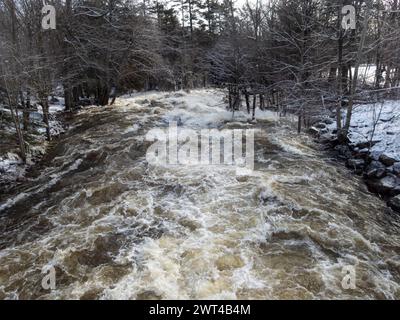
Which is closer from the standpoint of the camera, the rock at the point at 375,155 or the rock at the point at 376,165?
the rock at the point at 376,165

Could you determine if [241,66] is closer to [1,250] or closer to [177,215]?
[177,215]

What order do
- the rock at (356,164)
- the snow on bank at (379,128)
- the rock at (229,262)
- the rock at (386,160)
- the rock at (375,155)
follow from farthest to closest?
the snow on bank at (379,128)
the rock at (375,155)
the rock at (356,164)
the rock at (386,160)
the rock at (229,262)

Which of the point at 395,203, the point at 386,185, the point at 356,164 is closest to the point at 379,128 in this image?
the point at 356,164

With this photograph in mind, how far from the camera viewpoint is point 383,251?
5.81m

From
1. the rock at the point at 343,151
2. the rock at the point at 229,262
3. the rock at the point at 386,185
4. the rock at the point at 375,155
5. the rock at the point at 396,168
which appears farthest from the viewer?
the rock at the point at 343,151

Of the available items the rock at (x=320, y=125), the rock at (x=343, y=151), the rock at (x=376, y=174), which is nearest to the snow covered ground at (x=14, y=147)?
the rock at (x=376, y=174)

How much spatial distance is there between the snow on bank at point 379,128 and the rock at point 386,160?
150 mm

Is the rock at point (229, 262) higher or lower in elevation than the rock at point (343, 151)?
lower

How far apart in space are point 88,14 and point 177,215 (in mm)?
14624

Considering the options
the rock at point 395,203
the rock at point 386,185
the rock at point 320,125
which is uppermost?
the rock at point 320,125

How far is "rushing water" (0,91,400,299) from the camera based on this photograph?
197 inches

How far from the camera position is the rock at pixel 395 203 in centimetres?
724

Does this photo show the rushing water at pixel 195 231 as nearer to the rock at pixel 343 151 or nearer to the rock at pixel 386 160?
the rock at pixel 343 151
